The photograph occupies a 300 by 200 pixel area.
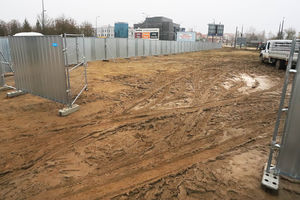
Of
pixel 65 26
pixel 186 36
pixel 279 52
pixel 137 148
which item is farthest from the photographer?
pixel 186 36

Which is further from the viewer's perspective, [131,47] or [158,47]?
[158,47]

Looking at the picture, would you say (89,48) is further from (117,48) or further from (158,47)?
(158,47)

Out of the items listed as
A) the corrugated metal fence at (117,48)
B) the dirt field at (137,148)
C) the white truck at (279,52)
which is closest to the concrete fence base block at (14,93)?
the dirt field at (137,148)

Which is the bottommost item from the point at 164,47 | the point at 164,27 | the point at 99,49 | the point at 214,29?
the point at 99,49

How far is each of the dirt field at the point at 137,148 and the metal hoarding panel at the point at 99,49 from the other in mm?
13916

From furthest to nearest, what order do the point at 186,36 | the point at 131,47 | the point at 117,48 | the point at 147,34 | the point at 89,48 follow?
the point at 186,36 < the point at 147,34 < the point at 131,47 < the point at 117,48 < the point at 89,48

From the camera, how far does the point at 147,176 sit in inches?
141

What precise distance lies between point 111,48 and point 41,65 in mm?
17160

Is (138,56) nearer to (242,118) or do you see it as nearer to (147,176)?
(242,118)

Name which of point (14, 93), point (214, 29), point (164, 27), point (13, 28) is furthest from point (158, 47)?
point (214, 29)

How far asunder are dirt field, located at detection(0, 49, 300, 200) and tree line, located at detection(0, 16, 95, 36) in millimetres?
27198

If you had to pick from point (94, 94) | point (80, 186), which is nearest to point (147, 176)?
point (80, 186)

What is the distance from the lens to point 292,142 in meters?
3.01

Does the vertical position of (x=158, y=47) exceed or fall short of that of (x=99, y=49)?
it exceeds it
